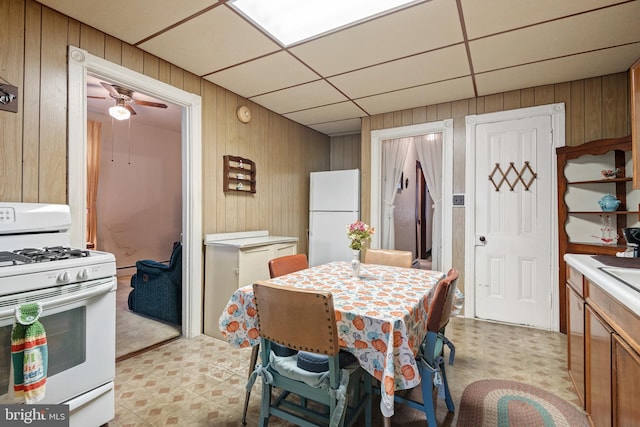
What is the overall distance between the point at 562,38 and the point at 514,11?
2.03ft

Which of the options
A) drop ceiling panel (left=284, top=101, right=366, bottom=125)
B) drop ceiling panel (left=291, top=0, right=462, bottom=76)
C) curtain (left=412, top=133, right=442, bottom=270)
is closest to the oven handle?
drop ceiling panel (left=291, top=0, right=462, bottom=76)

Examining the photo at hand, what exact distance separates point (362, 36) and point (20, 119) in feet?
7.40

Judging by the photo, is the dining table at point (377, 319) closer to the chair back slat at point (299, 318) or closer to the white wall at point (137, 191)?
the chair back slat at point (299, 318)

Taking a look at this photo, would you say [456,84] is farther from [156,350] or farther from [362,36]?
[156,350]

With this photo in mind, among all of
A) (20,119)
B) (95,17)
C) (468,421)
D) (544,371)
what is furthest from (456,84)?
(20,119)

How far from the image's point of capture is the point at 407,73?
2.79m

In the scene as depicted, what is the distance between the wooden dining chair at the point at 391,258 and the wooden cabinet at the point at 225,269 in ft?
3.38

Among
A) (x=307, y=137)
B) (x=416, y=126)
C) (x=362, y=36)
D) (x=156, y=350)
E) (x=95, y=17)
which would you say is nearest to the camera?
(x=95, y=17)

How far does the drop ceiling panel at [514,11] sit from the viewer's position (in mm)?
1853

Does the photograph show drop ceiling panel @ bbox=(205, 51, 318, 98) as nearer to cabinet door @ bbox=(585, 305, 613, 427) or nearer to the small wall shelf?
the small wall shelf

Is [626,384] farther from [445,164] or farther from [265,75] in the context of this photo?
[265,75]

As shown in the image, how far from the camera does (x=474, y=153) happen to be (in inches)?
133

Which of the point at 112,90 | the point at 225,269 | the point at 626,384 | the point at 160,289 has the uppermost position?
the point at 112,90

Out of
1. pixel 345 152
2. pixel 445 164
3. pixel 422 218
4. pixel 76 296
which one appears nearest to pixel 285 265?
pixel 76 296
